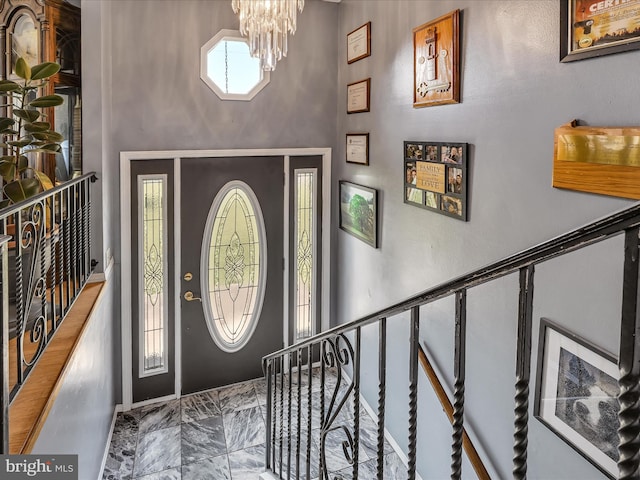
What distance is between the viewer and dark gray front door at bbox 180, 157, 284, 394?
13.3 ft

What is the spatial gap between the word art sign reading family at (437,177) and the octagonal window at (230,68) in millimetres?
1625

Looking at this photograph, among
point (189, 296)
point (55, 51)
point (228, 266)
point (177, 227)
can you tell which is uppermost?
point (55, 51)

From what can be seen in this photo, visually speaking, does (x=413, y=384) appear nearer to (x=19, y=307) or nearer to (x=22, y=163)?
(x=19, y=307)

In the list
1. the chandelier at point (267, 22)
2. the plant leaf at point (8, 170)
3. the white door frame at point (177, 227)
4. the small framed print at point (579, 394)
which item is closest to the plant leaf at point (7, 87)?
the plant leaf at point (8, 170)

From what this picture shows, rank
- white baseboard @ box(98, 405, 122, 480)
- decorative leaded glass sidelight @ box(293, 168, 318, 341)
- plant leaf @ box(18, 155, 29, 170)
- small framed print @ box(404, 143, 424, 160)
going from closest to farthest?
1. plant leaf @ box(18, 155, 29, 170)
2. small framed print @ box(404, 143, 424, 160)
3. white baseboard @ box(98, 405, 122, 480)
4. decorative leaded glass sidelight @ box(293, 168, 318, 341)

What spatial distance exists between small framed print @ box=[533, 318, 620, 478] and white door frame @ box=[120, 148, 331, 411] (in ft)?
8.79

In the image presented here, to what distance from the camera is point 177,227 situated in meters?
3.99

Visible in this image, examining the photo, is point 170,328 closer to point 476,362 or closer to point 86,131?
point 86,131

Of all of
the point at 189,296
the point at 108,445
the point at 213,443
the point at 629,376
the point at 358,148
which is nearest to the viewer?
the point at 629,376

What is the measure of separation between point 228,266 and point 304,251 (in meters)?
0.73

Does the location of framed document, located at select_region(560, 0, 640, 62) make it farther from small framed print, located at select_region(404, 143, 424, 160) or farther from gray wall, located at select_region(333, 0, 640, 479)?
small framed print, located at select_region(404, 143, 424, 160)

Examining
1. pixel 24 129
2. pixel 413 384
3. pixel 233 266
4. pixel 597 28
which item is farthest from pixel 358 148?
pixel 413 384

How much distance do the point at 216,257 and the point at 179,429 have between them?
1.43 metres

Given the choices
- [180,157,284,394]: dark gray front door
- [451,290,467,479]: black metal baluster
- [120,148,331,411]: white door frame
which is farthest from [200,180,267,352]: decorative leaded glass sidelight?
[451,290,467,479]: black metal baluster
